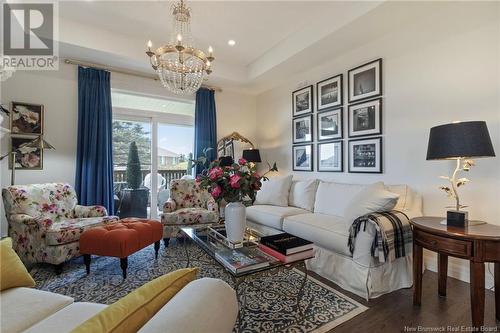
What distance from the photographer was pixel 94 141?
360 centimetres

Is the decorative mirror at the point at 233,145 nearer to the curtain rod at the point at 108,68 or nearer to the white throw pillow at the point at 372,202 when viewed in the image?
the curtain rod at the point at 108,68

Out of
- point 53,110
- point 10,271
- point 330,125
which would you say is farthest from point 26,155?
point 330,125

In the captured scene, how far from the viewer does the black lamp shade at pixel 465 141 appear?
1738 mm

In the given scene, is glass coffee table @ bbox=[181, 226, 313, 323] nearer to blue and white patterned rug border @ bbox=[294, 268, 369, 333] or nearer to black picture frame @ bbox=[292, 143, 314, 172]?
blue and white patterned rug border @ bbox=[294, 268, 369, 333]

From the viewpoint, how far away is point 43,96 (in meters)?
3.42

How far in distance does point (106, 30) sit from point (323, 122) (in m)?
3.29

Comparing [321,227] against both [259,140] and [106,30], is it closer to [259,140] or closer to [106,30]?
[259,140]

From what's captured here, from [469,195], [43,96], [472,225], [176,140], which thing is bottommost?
[472,225]

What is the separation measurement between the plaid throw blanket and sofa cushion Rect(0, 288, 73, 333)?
2.06 meters

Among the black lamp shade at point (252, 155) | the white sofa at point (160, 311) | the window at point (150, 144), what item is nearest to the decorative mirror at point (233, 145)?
the black lamp shade at point (252, 155)

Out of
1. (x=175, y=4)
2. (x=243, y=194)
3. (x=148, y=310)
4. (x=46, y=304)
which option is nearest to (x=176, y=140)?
(x=175, y=4)

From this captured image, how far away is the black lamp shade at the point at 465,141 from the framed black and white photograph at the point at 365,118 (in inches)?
47.2

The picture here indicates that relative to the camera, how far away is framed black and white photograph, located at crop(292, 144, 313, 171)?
13.2ft

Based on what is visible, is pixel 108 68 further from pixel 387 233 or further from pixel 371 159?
pixel 387 233
